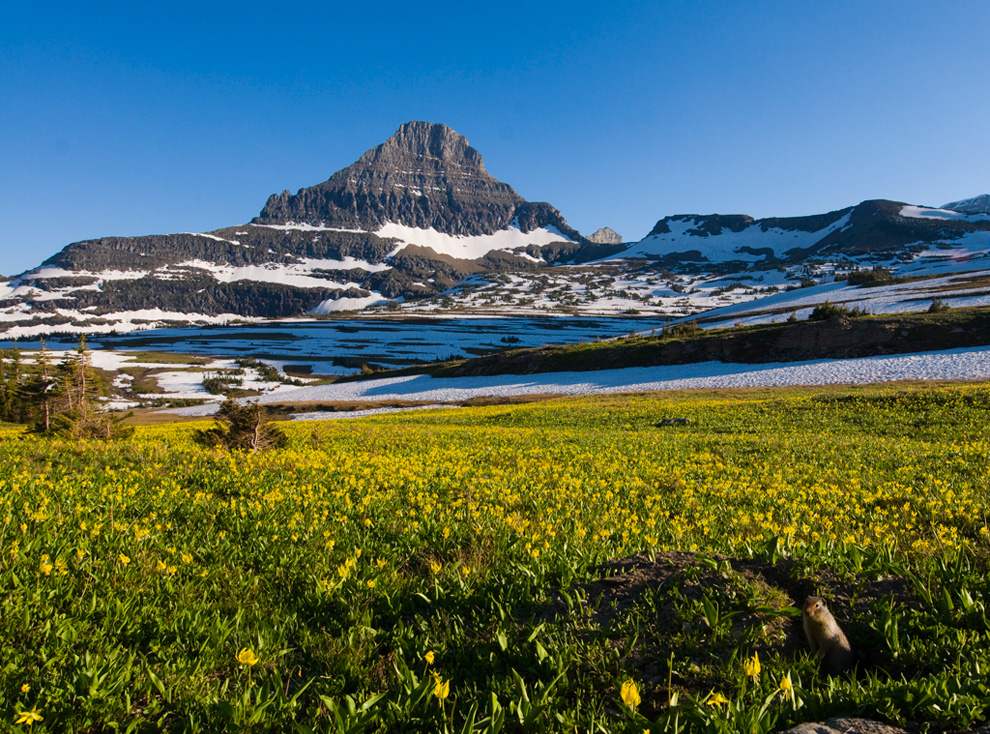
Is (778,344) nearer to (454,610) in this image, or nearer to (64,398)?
(454,610)

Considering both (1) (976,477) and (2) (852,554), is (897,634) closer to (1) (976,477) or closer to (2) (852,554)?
(2) (852,554)

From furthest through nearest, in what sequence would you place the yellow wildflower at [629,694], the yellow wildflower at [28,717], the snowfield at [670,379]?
the snowfield at [670,379] → the yellow wildflower at [629,694] → the yellow wildflower at [28,717]

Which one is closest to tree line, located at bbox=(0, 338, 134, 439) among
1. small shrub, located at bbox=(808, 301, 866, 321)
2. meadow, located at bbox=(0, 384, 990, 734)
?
meadow, located at bbox=(0, 384, 990, 734)

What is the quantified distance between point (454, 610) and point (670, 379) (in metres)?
51.0

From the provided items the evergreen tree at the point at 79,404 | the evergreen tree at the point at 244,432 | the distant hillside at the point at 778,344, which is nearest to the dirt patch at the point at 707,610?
the evergreen tree at the point at 244,432

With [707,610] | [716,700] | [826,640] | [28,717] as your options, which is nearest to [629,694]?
[716,700]

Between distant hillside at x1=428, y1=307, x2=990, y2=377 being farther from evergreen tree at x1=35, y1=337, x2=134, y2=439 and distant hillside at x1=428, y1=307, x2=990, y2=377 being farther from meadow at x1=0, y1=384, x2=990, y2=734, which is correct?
meadow at x1=0, y1=384, x2=990, y2=734

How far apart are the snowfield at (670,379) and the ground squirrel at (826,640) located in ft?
135

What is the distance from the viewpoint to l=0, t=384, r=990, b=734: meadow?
2.79 m

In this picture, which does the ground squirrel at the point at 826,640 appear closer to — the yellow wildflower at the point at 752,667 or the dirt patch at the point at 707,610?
the dirt patch at the point at 707,610

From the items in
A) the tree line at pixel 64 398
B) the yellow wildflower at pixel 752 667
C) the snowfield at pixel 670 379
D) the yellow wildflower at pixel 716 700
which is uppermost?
the yellow wildflower at pixel 752 667

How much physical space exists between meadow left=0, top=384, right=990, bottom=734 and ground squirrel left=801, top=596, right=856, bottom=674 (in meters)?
0.13

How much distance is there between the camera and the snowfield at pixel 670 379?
38.2 meters

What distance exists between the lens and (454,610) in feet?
13.2
